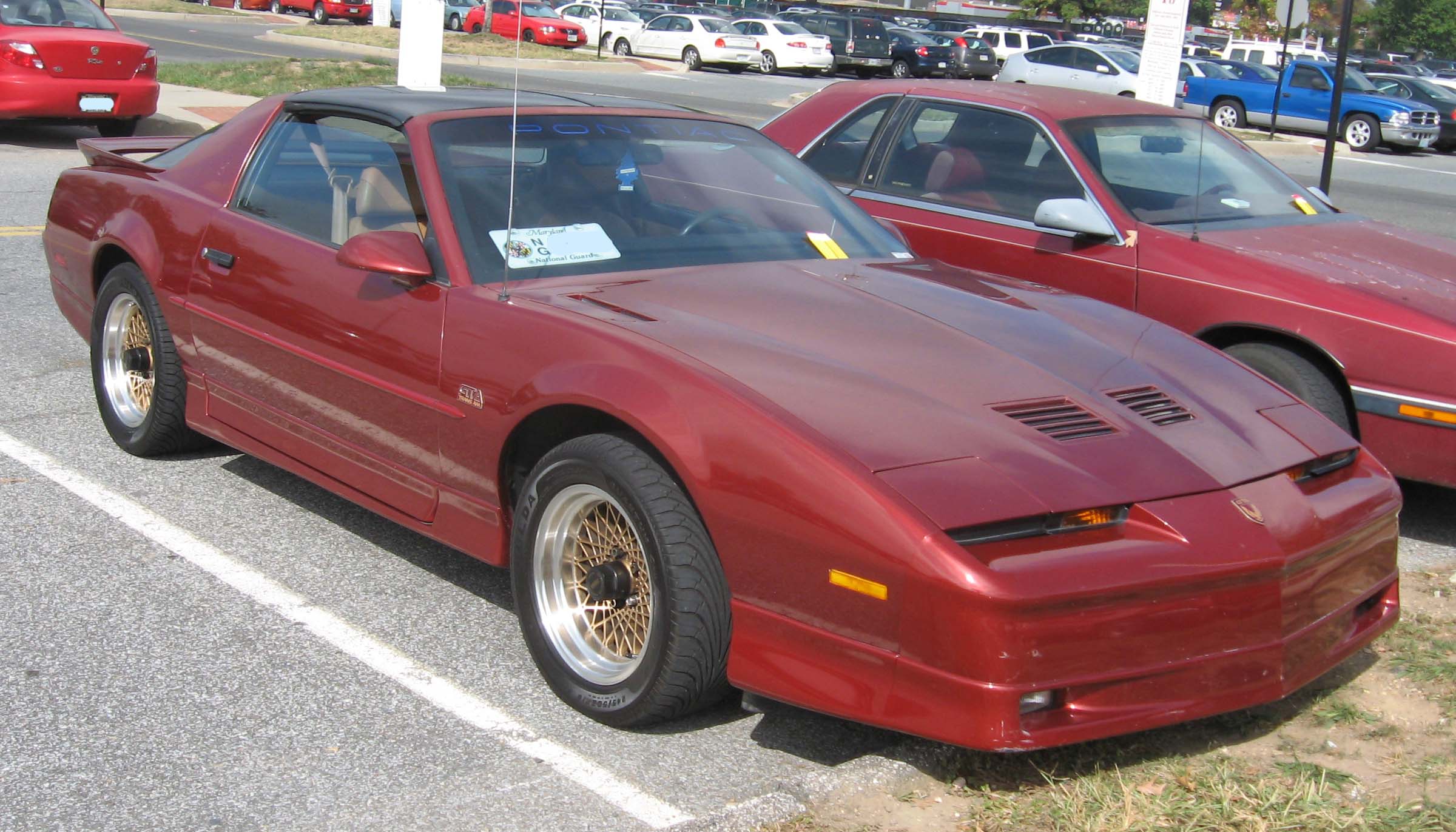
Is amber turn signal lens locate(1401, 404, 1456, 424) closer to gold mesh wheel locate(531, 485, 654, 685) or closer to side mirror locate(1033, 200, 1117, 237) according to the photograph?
side mirror locate(1033, 200, 1117, 237)

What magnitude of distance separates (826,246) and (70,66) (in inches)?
479

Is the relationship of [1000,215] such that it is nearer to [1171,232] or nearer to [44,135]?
[1171,232]

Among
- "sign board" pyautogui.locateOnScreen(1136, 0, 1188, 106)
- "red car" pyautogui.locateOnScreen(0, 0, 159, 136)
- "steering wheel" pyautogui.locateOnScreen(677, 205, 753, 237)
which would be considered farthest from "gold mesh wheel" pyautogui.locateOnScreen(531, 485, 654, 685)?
"sign board" pyautogui.locateOnScreen(1136, 0, 1188, 106)

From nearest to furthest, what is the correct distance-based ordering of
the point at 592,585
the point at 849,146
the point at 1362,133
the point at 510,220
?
the point at 592,585 → the point at 510,220 → the point at 849,146 → the point at 1362,133

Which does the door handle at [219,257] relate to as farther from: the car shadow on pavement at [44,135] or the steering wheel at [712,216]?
the car shadow on pavement at [44,135]

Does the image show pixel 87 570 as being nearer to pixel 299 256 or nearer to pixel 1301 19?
pixel 299 256

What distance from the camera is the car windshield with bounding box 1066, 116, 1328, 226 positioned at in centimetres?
620

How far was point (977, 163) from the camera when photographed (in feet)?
21.7

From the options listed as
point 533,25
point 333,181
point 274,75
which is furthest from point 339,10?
point 333,181

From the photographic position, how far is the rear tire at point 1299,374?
207 inches

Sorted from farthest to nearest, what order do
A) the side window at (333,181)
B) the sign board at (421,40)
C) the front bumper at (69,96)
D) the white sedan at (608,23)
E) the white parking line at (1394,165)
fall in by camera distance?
the white sedan at (608,23) < the white parking line at (1394,165) < the front bumper at (69,96) < the sign board at (421,40) < the side window at (333,181)

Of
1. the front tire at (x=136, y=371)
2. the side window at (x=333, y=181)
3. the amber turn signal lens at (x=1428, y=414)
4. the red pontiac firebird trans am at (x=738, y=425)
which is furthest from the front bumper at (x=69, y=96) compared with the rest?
the amber turn signal lens at (x=1428, y=414)

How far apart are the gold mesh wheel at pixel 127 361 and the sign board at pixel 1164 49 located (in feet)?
44.5

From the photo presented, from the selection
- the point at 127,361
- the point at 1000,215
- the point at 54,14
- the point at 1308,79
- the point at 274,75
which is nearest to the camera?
the point at 127,361
